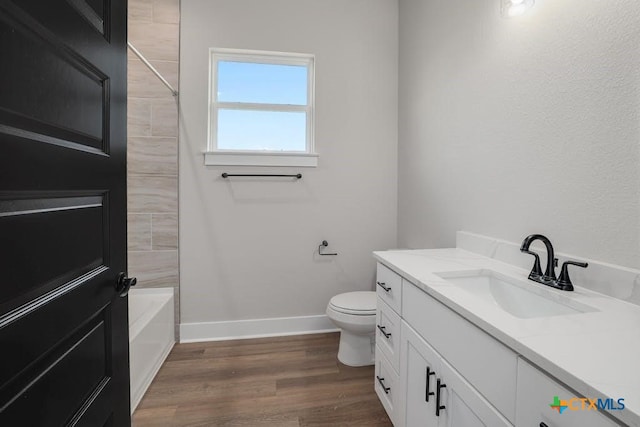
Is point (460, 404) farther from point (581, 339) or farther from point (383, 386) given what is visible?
point (383, 386)

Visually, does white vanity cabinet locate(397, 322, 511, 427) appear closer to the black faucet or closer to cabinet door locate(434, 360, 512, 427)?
cabinet door locate(434, 360, 512, 427)

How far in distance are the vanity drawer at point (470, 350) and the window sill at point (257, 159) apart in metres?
1.51

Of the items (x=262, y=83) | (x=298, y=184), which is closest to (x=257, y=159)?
(x=298, y=184)

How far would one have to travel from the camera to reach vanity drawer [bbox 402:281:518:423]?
72cm

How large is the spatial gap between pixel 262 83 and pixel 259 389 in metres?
2.26

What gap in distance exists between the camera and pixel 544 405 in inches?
24.5

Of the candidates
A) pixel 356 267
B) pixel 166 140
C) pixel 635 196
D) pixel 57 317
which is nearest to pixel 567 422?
pixel 635 196

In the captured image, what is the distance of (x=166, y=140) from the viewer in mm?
2260

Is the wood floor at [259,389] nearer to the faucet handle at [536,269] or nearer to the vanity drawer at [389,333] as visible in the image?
the vanity drawer at [389,333]

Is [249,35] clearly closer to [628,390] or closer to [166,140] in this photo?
[166,140]

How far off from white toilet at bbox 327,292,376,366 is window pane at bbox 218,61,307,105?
1663mm

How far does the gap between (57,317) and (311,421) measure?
1.33 m

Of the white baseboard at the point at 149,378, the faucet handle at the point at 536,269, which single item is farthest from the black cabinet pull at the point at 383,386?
the white baseboard at the point at 149,378

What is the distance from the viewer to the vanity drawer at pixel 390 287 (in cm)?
136
